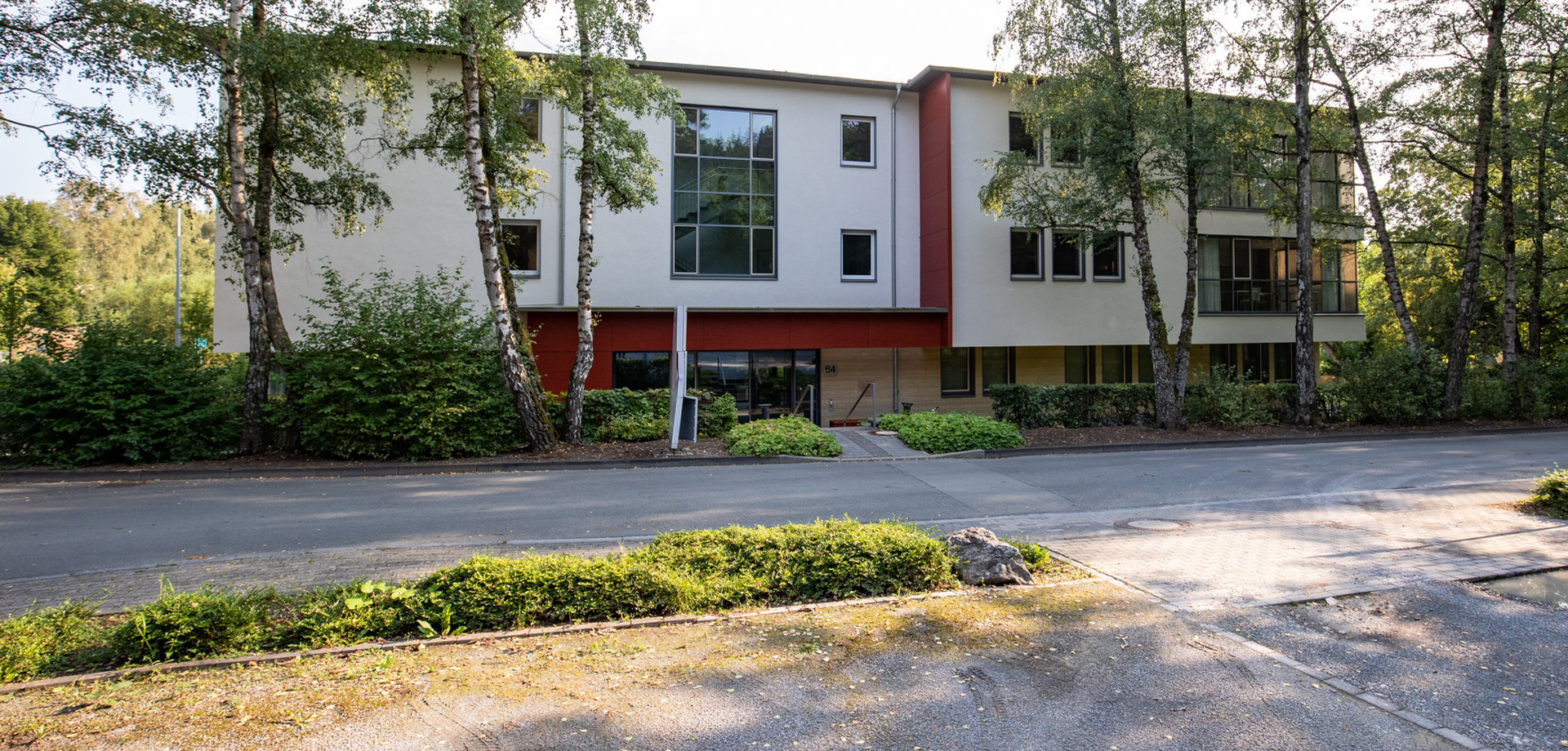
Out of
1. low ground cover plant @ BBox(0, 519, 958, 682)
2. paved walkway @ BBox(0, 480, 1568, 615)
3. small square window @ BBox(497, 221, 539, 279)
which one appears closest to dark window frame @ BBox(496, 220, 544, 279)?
small square window @ BBox(497, 221, 539, 279)

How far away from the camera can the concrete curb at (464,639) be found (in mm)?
4211

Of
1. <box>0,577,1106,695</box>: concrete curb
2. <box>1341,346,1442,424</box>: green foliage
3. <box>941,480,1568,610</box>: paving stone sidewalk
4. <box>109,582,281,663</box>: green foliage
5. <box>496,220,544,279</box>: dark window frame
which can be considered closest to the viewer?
<box>0,577,1106,695</box>: concrete curb

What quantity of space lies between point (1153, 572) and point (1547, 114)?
2341 cm

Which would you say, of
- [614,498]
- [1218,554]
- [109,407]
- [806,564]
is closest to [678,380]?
[614,498]

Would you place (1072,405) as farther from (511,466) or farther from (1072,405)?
(511,466)

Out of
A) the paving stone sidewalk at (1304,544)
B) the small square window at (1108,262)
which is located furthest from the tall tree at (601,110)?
the small square window at (1108,262)

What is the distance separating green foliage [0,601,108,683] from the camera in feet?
13.9

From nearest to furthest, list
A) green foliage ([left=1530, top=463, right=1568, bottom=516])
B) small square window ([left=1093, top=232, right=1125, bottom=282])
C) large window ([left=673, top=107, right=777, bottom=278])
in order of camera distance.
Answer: green foliage ([left=1530, top=463, right=1568, bottom=516]), large window ([left=673, top=107, right=777, bottom=278]), small square window ([left=1093, top=232, right=1125, bottom=282])

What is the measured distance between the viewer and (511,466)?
13.3 meters

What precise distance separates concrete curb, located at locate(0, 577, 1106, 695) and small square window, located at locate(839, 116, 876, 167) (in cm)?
1638

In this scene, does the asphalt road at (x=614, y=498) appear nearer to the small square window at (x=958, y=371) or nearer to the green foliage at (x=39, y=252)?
the small square window at (x=958, y=371)

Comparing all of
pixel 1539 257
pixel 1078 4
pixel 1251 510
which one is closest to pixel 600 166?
pixel 1078 4

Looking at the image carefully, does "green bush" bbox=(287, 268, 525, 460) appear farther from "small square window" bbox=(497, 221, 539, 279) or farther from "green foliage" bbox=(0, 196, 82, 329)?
"green foliage" bbox=(0, 196, 82, 329)

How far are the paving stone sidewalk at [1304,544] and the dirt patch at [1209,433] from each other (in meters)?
6.04
